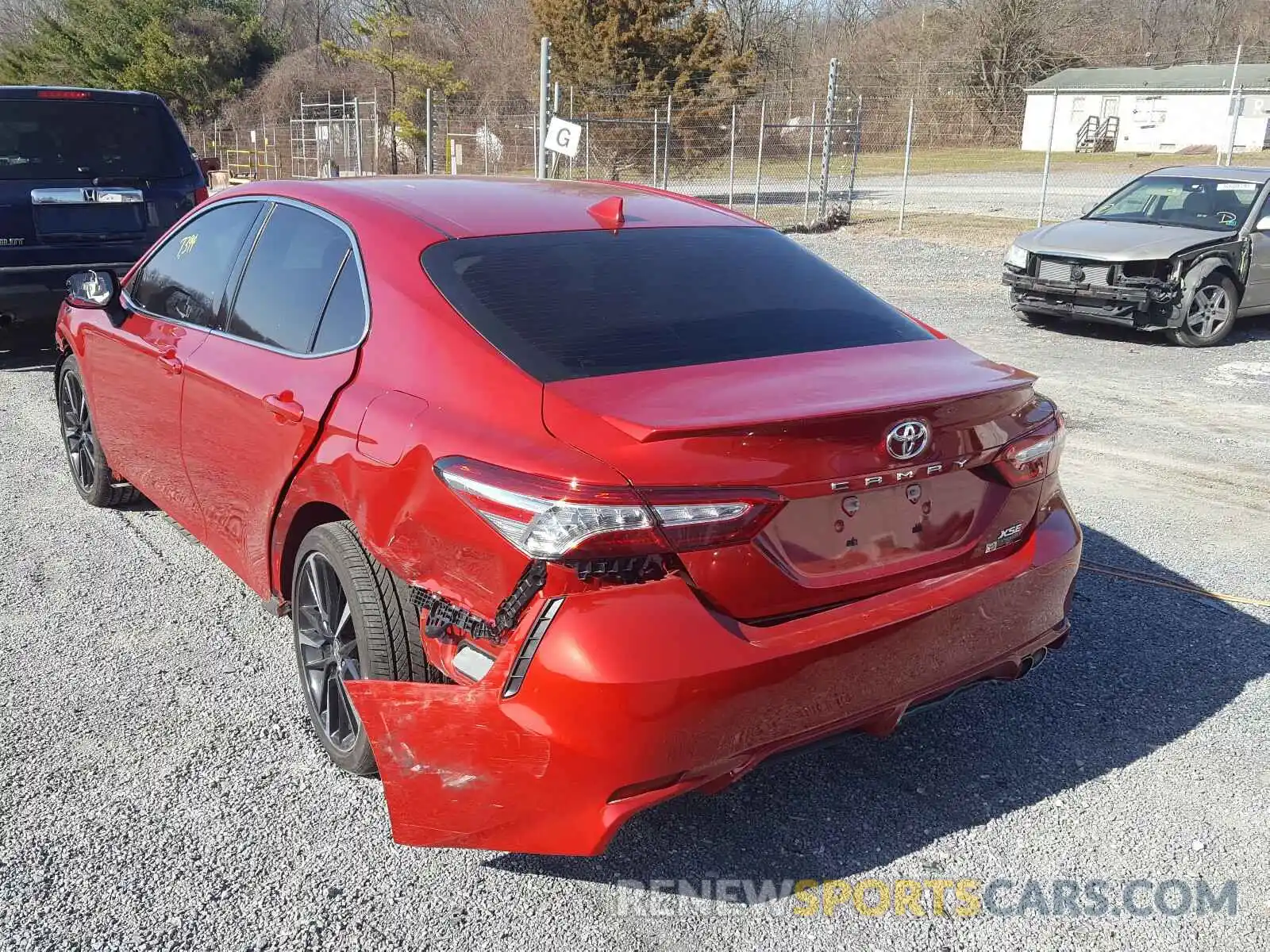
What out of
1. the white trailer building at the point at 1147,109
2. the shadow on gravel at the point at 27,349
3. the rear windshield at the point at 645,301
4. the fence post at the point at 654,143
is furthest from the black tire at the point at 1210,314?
the white trailer building at the point at 1147,109

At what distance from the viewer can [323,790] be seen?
10.3 ft

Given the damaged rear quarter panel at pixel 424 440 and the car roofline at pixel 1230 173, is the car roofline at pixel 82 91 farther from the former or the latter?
the car roofline at pixel 1230 173

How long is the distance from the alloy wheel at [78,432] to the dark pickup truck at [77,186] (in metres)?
2.93

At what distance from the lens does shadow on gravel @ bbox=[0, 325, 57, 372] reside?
8.99 m

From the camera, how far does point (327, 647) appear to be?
325cm

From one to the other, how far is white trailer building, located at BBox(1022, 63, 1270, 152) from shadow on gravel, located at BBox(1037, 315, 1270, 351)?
1535 inches

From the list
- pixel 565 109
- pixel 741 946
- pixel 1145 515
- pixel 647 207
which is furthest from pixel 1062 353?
pixel 565 109

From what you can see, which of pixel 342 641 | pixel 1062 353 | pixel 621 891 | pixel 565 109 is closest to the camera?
pixel 621 891

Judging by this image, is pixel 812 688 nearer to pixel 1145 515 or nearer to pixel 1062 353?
Result: pixel 1145 515

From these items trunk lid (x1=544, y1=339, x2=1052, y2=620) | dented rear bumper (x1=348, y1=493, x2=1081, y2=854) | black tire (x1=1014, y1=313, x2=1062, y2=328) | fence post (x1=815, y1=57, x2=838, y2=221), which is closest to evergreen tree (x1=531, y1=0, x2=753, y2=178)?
fence post (x1=815, y1=57, x2=838, y2=221)

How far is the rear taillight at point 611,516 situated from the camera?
2311 mm

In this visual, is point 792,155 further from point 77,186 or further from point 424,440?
point 424,440

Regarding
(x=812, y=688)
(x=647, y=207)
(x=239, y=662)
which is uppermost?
(x=647, y=207)

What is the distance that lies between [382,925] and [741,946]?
0.83 m
